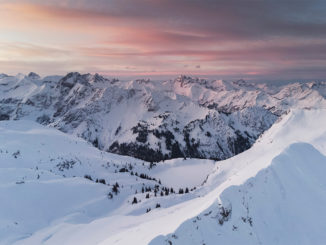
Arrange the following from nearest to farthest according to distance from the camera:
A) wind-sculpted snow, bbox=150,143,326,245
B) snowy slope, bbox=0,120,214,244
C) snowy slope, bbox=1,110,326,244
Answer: wind-sculpted snow, bbox=150,143,326,245 < snowy slope, bbox=1,110,326,244 < snowy slope, bbox=0,120,214,244

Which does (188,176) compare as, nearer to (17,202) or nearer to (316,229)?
(17,202)

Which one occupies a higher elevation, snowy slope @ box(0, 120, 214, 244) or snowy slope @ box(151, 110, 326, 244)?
snowy slope @ box(151, 110, 326, 244)

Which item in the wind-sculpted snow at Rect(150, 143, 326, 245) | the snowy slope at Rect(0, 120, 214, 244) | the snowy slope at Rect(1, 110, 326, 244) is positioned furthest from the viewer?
the snowy slope at Rect(0, 120, 214, 244)

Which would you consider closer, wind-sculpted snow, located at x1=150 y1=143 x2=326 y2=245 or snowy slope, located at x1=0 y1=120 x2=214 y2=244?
wind-sculpted snow, located at x1=150 y1=143 x2=326 y2=245

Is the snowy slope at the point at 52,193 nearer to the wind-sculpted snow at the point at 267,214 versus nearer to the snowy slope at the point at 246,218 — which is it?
the snowy slope at the point at 246,218

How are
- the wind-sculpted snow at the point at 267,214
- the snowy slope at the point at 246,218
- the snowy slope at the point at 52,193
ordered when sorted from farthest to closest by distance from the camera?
1. the snowy slope at the point at 52,193
2. the snowy slope at the point at 246,218
3. the wind-sculpted snow at the point at 267,214

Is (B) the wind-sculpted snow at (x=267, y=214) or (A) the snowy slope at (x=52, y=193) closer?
(B) the wind-sculpted snow at (x=267, y=214)

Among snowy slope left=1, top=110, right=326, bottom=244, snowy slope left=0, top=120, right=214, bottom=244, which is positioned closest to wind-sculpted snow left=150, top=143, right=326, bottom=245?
snowy slope left=1, top=110, right=326, bottom=244

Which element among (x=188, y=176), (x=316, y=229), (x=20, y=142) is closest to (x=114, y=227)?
(x=316, y=229)

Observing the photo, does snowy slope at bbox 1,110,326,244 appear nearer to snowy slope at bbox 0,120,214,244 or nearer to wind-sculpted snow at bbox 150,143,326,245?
Result: wind-sculpted snow at bbox 150,143,326,245

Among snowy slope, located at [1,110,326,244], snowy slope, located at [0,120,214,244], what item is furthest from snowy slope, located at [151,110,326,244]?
snowy slope, located at [0,120,214,244]

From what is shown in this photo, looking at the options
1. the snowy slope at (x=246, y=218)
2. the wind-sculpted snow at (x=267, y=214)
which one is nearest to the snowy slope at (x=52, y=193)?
the snowy slope at (x=246, y=218)
